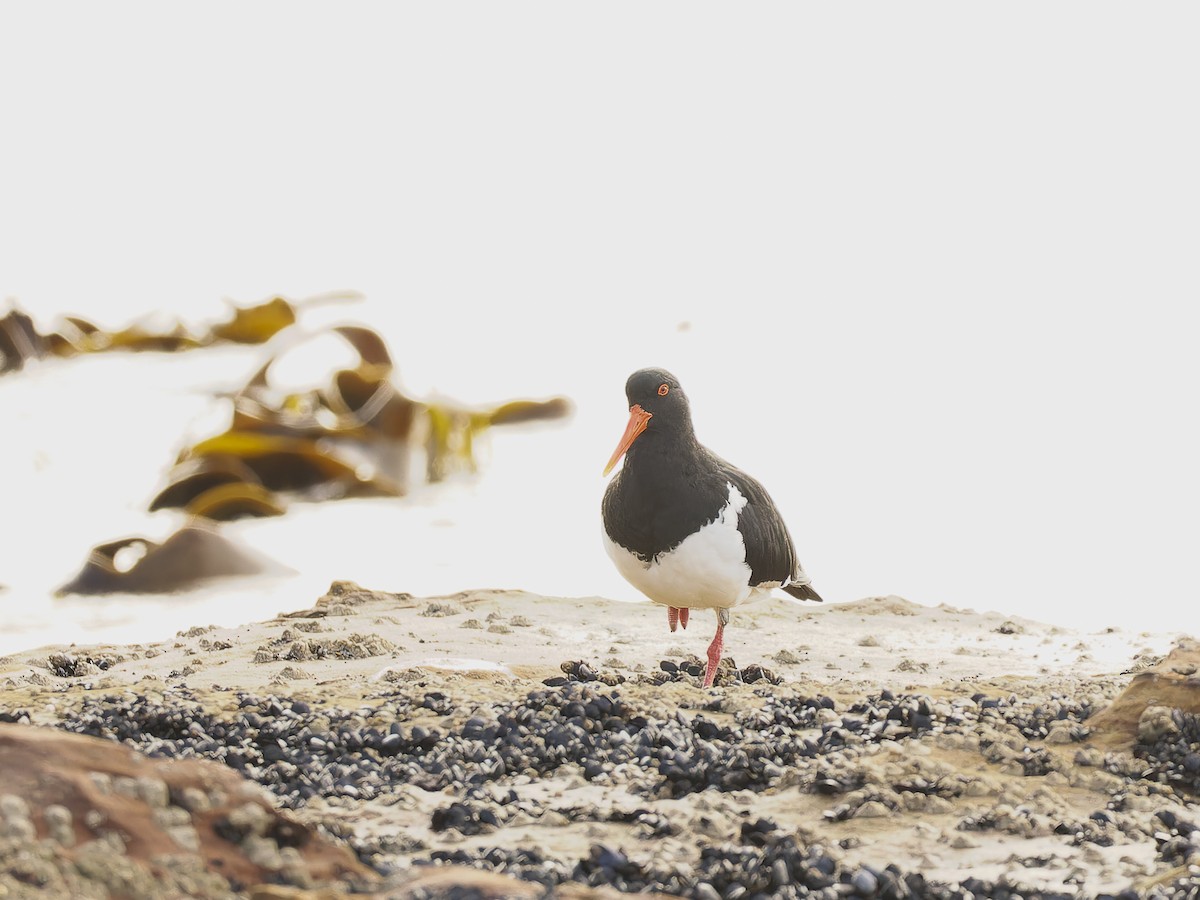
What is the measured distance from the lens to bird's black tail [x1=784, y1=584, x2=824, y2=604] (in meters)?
5.49

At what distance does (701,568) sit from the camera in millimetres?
4828

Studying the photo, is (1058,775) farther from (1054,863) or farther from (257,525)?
(257,525)

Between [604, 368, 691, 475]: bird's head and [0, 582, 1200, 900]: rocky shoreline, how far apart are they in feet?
2.73

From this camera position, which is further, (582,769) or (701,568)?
(701,568)

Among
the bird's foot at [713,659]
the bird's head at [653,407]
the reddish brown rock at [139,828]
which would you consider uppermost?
the bird's head at [653,407]

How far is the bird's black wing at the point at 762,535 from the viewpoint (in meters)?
4.98

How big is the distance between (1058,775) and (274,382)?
839 centimetres

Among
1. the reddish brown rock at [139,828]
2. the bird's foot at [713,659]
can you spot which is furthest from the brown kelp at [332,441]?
the reddish brown rock at [139,828]

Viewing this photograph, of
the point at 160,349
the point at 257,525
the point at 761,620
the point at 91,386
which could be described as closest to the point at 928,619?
the point at 761,620

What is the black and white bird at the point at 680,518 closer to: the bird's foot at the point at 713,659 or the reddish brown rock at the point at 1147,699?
the bird's foot at the point at 713,659

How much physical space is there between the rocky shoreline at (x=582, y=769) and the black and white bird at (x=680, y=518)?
32 cm

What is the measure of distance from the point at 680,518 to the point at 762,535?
361 millimetres

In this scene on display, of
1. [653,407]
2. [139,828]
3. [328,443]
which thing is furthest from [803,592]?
[328,443]

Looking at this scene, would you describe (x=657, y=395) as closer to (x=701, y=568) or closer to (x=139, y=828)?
(x=701, y=568)
